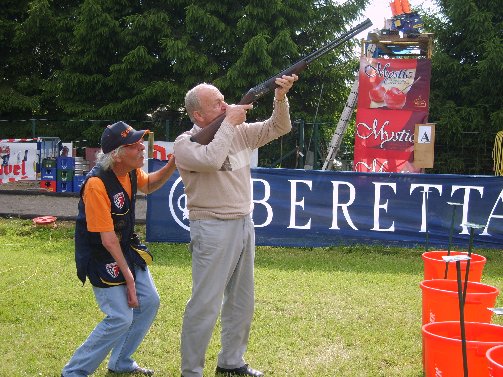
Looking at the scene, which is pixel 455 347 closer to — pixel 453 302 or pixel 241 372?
pixel 453 302

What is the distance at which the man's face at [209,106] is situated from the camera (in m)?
4.04

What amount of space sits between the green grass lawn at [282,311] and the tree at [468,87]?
8242 millimetres

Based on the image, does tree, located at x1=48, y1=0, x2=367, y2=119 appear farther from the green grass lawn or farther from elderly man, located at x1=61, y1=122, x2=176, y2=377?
elderly man, located at x1=61, y1=122, x2=176, y2=377

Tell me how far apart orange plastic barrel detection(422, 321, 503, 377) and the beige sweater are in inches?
57.1

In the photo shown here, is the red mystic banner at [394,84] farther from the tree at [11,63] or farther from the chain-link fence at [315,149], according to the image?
the tree at [11,63]

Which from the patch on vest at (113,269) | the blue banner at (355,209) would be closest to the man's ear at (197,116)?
the patch on vest at (113,269)

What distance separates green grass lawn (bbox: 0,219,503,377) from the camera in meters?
4.77

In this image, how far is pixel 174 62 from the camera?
771 inches

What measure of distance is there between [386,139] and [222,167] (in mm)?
9856

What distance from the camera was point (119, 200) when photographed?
4062 millimetres

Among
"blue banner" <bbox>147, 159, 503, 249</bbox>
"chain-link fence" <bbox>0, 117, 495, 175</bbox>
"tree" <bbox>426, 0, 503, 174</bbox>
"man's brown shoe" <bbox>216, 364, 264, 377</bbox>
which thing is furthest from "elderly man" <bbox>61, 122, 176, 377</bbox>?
"tree" <bbox>426, 0, 503, 174</bbox>

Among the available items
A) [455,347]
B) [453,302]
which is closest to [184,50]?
[453,302]

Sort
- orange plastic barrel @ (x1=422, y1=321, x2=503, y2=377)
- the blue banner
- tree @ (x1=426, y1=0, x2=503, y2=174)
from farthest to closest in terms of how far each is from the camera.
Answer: tree @ (x1=426, y1=0, x2=503, y2=174)
the blue banner
orange plastic barrel @ (x1=422, y1=321, x2=503, y2=377)

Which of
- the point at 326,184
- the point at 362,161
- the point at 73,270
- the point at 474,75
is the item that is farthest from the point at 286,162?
the point at 73,270
